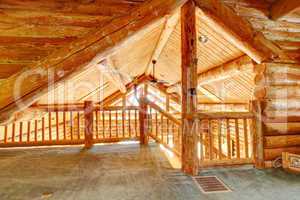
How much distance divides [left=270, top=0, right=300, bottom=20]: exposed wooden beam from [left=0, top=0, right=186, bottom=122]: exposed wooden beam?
1.57m

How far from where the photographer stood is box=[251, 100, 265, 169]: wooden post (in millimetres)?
3133

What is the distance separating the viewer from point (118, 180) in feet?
8.63

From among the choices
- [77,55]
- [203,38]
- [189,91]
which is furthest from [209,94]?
[77,55]

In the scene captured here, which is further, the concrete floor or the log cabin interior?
the log cabin interior

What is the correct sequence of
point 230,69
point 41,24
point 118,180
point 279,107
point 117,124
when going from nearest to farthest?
point 41,24
point 118,180
point 279,107
point 230,69
point 117,124

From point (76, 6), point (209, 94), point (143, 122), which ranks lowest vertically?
point (143, 122)

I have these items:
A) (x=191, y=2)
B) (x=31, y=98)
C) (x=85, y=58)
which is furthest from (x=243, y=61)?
(x=31, y=98)

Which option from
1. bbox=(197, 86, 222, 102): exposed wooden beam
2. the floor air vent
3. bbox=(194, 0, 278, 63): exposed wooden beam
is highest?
bbox=(194, 0, 278, 63): exposed wooden beam

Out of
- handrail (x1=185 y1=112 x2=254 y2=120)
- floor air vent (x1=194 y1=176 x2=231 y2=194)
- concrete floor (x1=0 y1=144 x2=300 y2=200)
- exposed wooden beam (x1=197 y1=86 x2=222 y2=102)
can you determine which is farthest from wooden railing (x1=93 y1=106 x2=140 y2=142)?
exposed wooden beam (x1=197 y1=86 x2=222 y2=102)

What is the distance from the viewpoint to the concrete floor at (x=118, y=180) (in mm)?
2225

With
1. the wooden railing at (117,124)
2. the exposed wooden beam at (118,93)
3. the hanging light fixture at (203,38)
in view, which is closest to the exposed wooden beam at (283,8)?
the hanging light fixture at (203,38)

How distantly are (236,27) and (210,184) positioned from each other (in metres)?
2.13

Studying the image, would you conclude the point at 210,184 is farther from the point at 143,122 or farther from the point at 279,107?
the point at 143,122

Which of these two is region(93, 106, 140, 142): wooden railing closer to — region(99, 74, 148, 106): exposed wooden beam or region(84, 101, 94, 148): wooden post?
region(84, 101, 94, 148): wooden post
